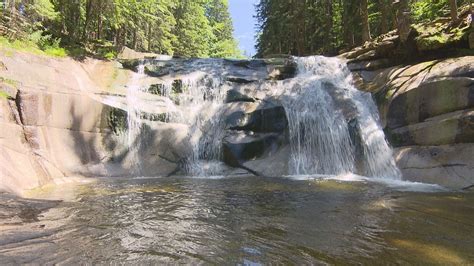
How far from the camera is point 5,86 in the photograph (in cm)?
1132

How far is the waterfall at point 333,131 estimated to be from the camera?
1288cm

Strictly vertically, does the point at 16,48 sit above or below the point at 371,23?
below

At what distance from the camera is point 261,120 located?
14148 mm

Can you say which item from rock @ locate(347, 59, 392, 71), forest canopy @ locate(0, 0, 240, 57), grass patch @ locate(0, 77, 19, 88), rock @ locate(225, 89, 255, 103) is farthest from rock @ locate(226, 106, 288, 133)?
forest canopy @ locate(0, 0, 240, 57)

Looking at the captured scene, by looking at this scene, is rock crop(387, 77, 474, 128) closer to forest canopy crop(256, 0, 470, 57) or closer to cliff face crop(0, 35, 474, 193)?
cliff face crop(0, 35, 474, 193)

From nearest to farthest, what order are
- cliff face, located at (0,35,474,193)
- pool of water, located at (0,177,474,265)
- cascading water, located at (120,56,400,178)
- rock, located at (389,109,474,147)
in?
pool of water, located at (0,177,474,265) → cliff face, located at (0,35,474,193) → rock, located at (389,109,474,147) → cascading water, located at (120,56,400,178)

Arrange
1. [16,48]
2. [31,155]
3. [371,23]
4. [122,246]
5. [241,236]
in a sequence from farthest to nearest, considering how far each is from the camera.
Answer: [371,23] → [16,48] → [31,155] → [241,236] → [122,246]

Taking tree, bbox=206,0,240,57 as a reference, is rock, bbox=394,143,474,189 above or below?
below

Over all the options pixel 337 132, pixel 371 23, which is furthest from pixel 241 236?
pixel 371 23

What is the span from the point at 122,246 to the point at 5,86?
882 cm

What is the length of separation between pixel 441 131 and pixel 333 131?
3.62 meters

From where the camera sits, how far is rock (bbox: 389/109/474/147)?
427 inches

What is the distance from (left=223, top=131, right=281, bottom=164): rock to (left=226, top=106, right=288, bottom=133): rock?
0.29m

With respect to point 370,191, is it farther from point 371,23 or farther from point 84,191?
point 371,23
